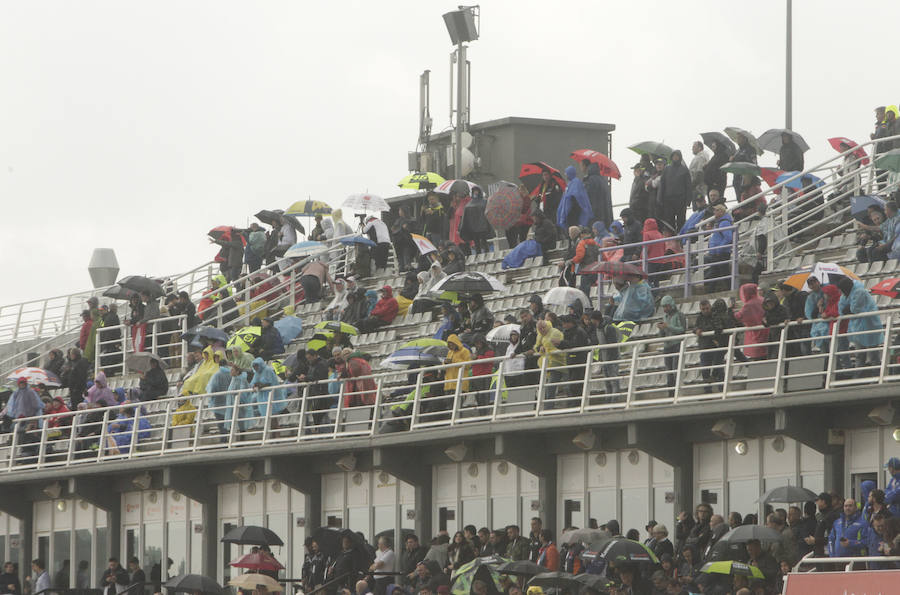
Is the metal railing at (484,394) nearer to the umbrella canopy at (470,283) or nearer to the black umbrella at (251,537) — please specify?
the umbrella canopy at (470,283)

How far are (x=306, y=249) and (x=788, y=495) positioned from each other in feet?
54.7

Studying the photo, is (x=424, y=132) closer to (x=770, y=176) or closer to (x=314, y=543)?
(x=770, y=176)

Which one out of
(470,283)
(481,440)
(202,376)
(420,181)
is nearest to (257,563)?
(481,440)

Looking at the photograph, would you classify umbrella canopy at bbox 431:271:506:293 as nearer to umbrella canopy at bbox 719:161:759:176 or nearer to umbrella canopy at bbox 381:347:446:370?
umbrella canopy at bbox 381:347:446:370

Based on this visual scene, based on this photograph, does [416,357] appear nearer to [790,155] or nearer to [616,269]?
[616,269]

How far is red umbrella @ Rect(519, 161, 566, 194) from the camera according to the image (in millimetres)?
32656

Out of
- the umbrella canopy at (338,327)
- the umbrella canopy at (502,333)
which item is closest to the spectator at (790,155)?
the umbrella canopy at (502,333)

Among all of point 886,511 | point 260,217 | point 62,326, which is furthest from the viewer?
point 62,326

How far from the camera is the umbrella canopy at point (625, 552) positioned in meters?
21.1

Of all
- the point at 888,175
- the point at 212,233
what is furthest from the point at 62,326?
the point at 888,175

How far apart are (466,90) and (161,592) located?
45.9ft

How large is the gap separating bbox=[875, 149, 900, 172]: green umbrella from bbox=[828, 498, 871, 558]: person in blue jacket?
7405 millimetres

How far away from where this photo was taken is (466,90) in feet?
138

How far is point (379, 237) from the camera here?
1437 inches
